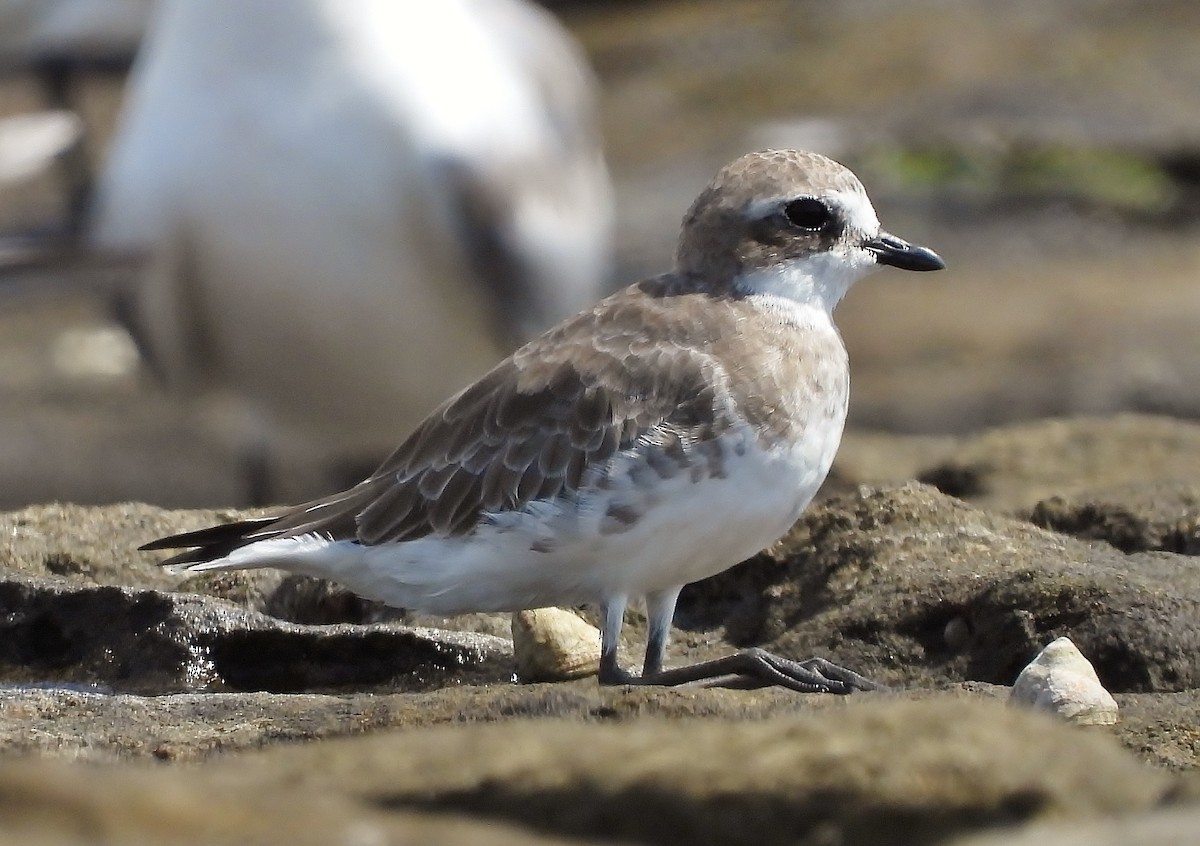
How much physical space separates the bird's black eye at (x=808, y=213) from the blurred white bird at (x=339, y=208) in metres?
4.80

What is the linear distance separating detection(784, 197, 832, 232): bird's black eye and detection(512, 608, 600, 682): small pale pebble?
4.00 ft

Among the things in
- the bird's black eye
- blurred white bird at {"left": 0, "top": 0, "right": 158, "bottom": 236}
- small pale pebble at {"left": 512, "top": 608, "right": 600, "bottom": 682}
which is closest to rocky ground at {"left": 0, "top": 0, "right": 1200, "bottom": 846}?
small pale pebble at {"left": 512, "top": 608, "right": 600, "bottom": 682}

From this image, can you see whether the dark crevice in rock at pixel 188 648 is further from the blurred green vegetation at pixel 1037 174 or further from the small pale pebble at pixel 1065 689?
the blurred green vegetation at pixel 1037 174

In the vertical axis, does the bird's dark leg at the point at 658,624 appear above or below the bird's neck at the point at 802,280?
below

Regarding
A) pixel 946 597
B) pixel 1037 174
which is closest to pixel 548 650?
pixel 946 597

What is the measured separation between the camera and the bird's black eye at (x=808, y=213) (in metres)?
5.09

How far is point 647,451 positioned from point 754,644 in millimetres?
879

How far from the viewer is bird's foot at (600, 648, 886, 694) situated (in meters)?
4.33

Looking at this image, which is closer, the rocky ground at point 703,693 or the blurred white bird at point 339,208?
the rocky ground at point 703,693


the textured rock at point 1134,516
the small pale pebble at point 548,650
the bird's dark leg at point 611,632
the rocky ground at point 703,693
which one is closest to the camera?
the rocky ground at point 703,693

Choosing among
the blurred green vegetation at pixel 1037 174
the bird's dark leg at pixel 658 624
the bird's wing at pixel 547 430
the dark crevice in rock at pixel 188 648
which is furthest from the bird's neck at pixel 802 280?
the blurred green vegetation at pixel 1037 174

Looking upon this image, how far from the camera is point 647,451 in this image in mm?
4621

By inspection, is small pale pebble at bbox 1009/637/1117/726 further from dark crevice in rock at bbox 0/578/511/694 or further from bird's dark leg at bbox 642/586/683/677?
dark crevice in rock at bbox 0/578/511/694

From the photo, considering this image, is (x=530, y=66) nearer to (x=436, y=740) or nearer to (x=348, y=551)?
(x=348, y=551)
